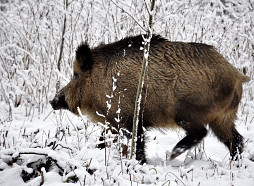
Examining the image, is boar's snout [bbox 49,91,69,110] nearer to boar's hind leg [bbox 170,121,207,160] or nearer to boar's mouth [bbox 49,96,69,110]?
boar's mouth [bbox 49,96,69,110]

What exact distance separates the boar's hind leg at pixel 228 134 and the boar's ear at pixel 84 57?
173 cm

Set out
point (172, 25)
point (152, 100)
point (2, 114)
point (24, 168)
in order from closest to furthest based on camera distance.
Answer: point (24, 168) → point (152, 100) → point (2, 114) → point (172, 25)

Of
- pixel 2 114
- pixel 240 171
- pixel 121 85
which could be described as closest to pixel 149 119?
pixel 121 85

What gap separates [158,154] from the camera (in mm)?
3197

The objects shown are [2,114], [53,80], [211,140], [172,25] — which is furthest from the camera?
[172,25]

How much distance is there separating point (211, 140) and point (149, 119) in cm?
140

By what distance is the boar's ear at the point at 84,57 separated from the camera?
3172 mm

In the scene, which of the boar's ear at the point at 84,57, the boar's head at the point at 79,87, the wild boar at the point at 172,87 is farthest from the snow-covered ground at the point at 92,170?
the boar's ear at the point at 84,57

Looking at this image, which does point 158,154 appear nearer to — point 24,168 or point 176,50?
point 176,50

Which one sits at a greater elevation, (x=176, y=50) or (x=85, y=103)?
(x=176, y=50)

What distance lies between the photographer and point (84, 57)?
10.5 ft

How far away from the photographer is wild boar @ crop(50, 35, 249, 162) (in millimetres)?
2676

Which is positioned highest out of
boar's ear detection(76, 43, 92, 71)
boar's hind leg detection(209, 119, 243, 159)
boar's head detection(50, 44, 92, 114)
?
boar's ear detection(76, 43, 92, 71)

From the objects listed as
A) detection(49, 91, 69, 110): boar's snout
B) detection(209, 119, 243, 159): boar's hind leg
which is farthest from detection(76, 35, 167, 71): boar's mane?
detection(209, 119, 243, 159): boar's hind leg
